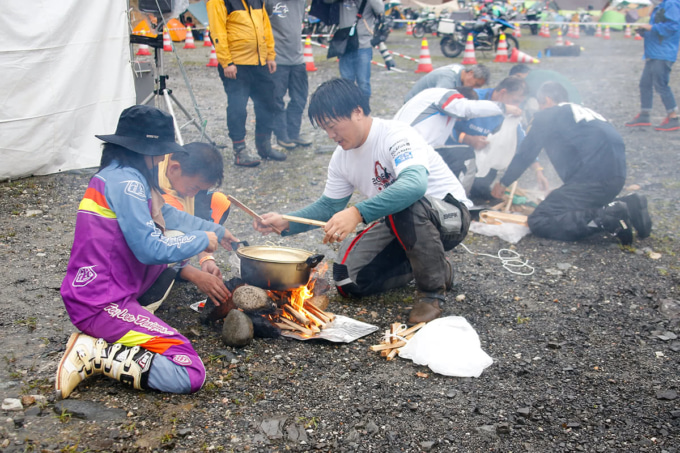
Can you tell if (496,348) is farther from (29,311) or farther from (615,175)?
(29,311)

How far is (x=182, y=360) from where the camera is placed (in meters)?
2.81

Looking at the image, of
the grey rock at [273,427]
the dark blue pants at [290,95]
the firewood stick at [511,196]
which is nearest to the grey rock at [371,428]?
the grey rock at [273,427]

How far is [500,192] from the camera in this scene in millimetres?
6203

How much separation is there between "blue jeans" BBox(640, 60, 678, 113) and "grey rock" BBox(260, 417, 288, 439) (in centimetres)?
847

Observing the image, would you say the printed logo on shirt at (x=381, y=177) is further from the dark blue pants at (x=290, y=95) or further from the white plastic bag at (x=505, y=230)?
the dark blue pants at (x=290, y=95)

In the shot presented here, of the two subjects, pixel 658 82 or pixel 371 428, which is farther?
pixel 658 82

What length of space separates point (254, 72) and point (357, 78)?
1.76 m

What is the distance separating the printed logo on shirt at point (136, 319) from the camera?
280cm

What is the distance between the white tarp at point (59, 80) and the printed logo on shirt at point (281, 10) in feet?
5.83

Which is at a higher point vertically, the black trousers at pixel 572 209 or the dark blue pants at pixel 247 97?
the dark blue pants at pixel 247 97

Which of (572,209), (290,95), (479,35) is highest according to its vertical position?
(479,35)

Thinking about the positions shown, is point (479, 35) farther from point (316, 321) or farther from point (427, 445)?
point (427, 445)

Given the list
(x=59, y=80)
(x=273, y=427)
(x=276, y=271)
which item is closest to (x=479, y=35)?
(x=59, y=80)

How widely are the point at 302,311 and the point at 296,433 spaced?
3.61ft
